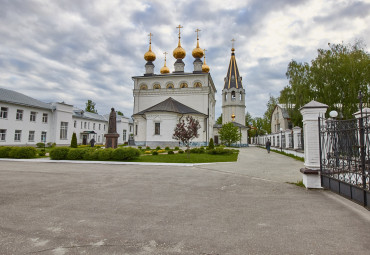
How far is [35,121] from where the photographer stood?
2947 centimetres

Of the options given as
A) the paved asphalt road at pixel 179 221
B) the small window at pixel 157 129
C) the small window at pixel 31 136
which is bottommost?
the paved asphalt road at pixel 179 221

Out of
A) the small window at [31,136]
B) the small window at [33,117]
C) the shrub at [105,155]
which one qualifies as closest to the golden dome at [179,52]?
the small window at [33,117]

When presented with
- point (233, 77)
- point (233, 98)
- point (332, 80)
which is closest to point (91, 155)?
point (332, 80)

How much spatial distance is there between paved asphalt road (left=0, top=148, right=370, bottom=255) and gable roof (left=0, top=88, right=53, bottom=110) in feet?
86.4

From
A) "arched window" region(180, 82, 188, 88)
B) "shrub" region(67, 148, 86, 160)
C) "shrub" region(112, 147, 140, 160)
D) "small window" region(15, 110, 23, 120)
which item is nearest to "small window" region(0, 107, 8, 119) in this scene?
"small window" region(15, 110, 23, 120)

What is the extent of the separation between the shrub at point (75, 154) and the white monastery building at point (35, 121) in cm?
1722

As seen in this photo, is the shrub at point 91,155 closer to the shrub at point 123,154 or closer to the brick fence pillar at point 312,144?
the shrub at point 123,154

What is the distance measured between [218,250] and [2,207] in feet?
14.8

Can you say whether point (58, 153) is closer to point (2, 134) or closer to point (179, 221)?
point (179, 221)

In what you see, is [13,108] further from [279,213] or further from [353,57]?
[353,57]

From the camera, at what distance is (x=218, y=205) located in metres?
4.68

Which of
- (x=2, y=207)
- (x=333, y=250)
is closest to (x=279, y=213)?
(x=333, y=250)

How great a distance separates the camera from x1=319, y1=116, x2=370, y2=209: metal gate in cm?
443

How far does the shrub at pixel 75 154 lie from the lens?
48.2 ft
